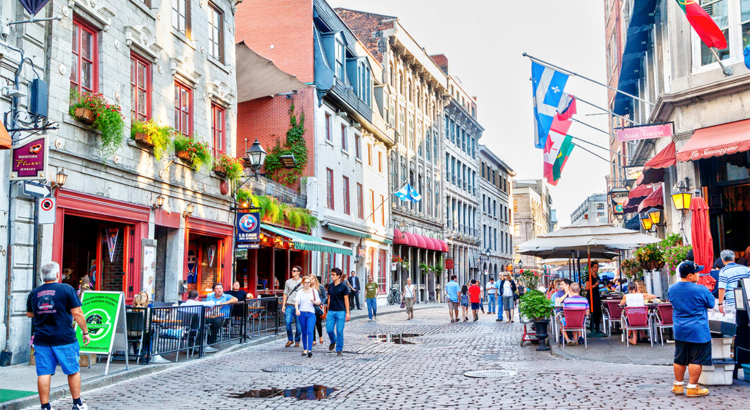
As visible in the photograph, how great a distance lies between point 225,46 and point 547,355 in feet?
42.8

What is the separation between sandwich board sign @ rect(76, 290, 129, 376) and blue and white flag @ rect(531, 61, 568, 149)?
11534 millimetres

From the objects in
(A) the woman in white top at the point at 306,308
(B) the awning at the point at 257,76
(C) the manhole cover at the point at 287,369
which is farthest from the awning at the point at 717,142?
(B) the awning at the point at 257,76

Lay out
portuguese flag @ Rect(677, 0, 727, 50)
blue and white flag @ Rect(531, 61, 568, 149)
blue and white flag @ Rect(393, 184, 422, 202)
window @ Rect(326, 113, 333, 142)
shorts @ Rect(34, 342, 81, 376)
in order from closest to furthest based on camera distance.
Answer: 1. shorts @ Rect(34, 342, 81, 376)
2. portuguese flag @ Rect(677, 0, 727, 50)
3. blue and white flag @ Rect(531, 61, 568, 149)
4. window @ Rect(326, 113, 333, 142)
5. blue and white flag @ Rect(393, 184, 422, 202)

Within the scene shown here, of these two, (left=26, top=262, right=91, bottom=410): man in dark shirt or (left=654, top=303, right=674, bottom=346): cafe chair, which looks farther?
(left=654, top=303, right=674, bottom=346): cafe chair

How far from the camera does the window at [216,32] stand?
20.0 m

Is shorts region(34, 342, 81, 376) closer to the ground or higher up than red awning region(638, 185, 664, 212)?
closer to the ground

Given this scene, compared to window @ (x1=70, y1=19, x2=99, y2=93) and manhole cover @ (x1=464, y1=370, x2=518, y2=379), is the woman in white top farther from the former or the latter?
window @ (x1=70, y1=19, x2=99, y2=93)

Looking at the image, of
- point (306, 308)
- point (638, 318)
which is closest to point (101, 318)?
point (306, 308)

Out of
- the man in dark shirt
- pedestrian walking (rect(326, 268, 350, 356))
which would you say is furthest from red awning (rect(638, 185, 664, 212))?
the man in dark shirt

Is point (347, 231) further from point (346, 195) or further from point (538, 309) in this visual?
point (538, 309)

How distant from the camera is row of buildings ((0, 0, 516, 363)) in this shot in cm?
1258

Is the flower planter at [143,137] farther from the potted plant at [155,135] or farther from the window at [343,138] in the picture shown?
the window at [343,138]

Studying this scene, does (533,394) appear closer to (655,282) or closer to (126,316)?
(126,316)

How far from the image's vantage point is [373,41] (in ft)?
133
